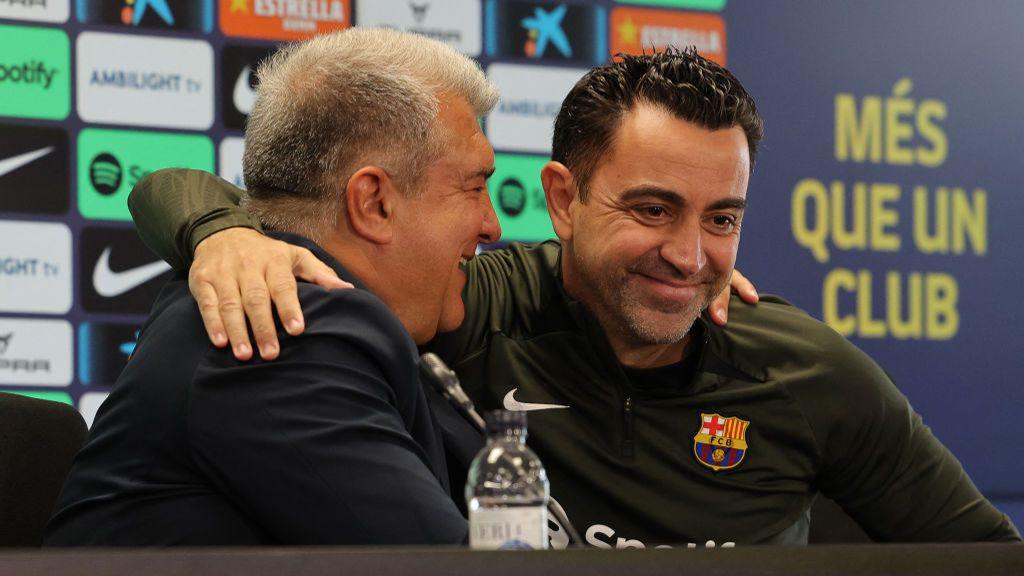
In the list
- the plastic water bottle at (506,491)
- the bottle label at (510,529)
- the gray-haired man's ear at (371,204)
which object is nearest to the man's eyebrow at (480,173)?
the gray-haired man's ear at (371,204)

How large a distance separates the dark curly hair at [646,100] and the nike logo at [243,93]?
111 cm

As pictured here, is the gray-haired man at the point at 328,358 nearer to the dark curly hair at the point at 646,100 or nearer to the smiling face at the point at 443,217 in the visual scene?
the smiling face at the point at 443,217

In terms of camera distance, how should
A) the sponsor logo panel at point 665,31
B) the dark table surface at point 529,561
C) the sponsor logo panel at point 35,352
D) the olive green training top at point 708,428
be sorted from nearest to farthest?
the dark table surface at point 529,561 < the olive green training top at point 708,428 < the sponsor logo panel at point 35,352 < the sponsor logo panel at point 665,31

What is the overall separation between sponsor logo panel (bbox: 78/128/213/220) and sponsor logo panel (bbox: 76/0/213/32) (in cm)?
24

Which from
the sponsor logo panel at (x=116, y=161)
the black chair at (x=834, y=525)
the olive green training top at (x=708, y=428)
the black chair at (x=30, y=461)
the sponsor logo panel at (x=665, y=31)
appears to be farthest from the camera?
the sponsor logo panel at (x=665, y=31)

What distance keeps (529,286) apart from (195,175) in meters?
0.54

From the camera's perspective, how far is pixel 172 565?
0.86m

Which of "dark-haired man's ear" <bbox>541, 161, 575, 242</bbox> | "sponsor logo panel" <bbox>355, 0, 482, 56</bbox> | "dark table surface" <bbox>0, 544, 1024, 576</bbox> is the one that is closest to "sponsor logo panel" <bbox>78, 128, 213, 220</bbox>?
"sponsor logo panel" <bbox>355, 0, 482, 56</bbox>

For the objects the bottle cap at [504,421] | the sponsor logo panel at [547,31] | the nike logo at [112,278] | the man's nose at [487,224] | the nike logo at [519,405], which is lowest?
the nike logo at [519,405]

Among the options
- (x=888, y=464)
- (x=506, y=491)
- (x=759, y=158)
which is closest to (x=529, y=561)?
(x=506, y=491)

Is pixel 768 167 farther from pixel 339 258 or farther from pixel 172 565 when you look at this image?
pixel 172 565

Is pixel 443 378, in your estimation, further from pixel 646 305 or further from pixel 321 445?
pixel 646 305

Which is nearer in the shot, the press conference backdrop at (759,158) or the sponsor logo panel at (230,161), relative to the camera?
the press conference backdrop at (759,158)

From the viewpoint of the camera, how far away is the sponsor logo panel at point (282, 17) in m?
2.97
